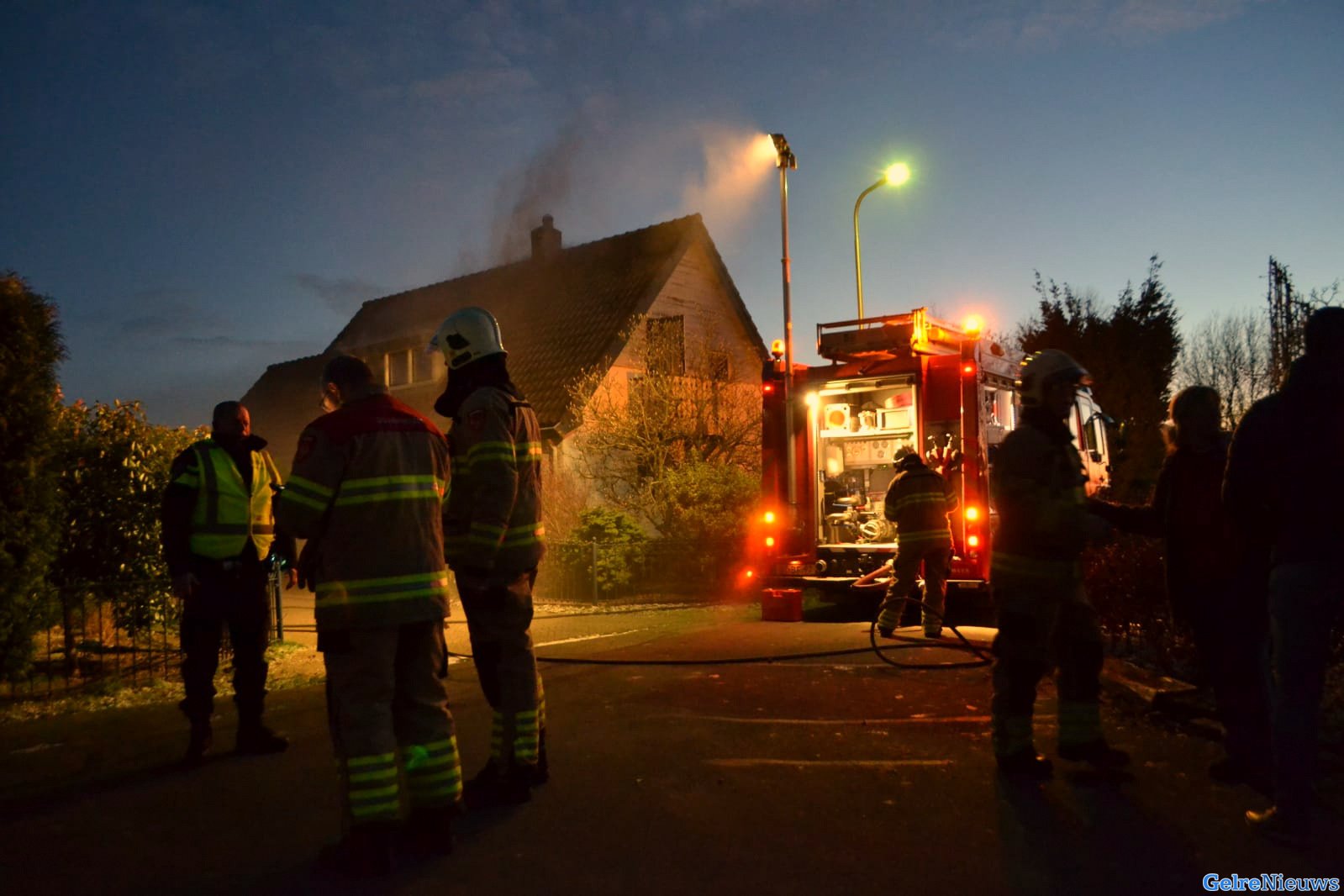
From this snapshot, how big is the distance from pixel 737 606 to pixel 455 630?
3919 millimetres

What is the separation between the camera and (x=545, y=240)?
92.0ft

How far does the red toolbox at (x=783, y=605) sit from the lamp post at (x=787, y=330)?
33.5 inches

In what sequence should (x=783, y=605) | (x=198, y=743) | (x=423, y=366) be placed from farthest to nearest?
(x=423, y=366), (x=783, y=605), (x=198, y=743)

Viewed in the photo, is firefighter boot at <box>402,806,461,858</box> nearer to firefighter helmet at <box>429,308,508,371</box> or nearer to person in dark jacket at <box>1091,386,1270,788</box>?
firefighter helmet at <box>429,308,508,371</box>

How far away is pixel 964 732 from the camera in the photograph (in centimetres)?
540

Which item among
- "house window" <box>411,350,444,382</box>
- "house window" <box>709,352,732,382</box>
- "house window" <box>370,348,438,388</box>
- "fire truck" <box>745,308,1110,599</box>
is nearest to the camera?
"fire truck" <box>745,308,1110,599</box>

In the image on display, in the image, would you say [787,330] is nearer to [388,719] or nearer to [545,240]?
[388,719]

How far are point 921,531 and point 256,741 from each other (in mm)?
5819

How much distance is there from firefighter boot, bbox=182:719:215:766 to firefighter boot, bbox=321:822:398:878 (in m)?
2.07

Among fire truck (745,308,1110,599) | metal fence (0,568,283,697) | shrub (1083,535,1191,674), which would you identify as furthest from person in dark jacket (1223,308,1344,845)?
metal fence (0,568,283,697)

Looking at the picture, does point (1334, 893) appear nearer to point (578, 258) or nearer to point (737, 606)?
point (737, 606)

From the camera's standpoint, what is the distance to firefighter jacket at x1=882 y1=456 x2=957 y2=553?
899 centimetres

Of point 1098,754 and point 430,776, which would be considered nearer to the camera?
point 430,776

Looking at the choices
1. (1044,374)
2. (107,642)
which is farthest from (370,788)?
(107,642)
